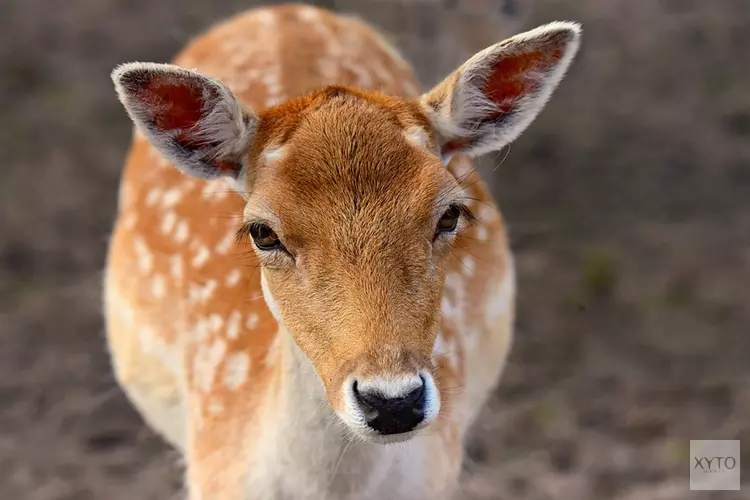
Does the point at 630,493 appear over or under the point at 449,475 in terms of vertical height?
under

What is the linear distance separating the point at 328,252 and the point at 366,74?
1.89 m

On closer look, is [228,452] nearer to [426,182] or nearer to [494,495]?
[426,182]

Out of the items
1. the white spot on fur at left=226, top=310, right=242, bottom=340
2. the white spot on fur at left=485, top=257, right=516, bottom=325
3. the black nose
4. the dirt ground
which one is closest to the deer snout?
the black nose

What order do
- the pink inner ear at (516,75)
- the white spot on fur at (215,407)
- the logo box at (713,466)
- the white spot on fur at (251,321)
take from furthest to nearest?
the logo box at (713,466)
the white spot on fur at (251,321)
the white spot on fur at (215,407)
the pink inner ear at (516,75)

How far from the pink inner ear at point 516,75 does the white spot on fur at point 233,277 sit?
1176mm

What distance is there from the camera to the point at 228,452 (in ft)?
9.60

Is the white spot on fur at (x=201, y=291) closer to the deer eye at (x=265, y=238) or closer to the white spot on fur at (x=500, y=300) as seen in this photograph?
the white spot on fur at (x=500, y=300)

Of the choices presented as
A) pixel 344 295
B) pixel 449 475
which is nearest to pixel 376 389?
pixel 344 295

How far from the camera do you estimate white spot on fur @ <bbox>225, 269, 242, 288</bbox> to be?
344 cm

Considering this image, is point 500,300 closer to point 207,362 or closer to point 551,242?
point 207,362

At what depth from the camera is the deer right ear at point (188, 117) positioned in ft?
7.87

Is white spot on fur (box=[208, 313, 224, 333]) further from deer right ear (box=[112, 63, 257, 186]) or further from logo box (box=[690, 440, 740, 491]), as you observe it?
logo box (box=[690, 440, 740, 491])

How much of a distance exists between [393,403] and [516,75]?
966mm

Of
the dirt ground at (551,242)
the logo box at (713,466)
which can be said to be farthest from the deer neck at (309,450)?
the logo box at (713,466)
